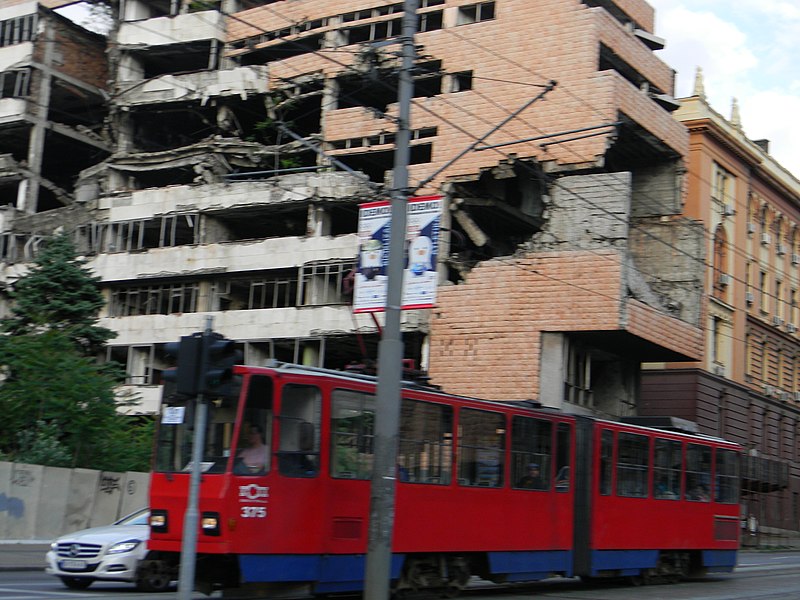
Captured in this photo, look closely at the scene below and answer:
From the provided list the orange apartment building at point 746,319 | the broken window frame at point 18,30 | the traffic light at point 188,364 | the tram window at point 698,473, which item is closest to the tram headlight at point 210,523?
the traffic light at point 188,364

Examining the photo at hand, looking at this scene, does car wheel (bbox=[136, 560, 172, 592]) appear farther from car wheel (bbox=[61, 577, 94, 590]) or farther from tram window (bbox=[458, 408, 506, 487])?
tram window (bbox=[458, 408, 506, 487])

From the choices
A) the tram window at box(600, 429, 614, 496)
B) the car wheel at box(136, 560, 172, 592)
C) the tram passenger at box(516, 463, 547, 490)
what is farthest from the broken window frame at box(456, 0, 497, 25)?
the car wheel at box(136, 560, 172, 592)

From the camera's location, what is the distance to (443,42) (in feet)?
144

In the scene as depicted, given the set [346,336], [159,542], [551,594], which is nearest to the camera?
[159,542]

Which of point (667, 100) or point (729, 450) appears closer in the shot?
point (729, 450)

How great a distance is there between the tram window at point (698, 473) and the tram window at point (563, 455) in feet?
14.3

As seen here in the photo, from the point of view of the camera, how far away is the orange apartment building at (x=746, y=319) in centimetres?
4953

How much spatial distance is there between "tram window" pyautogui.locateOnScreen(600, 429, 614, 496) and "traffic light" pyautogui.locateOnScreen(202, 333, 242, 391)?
30.8ft

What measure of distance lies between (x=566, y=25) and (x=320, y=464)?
31036 millimetres

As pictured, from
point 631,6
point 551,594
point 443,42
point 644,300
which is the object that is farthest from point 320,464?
point 631,6

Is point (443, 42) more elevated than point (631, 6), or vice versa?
point (631, 6)

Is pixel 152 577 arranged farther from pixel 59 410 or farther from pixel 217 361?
pixel 59 410

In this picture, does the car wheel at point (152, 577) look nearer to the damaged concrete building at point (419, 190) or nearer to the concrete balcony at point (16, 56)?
Answer: the damaged concrete building at point (419, 190)

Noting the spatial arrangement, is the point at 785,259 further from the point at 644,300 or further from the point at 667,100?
the point at 644,300
